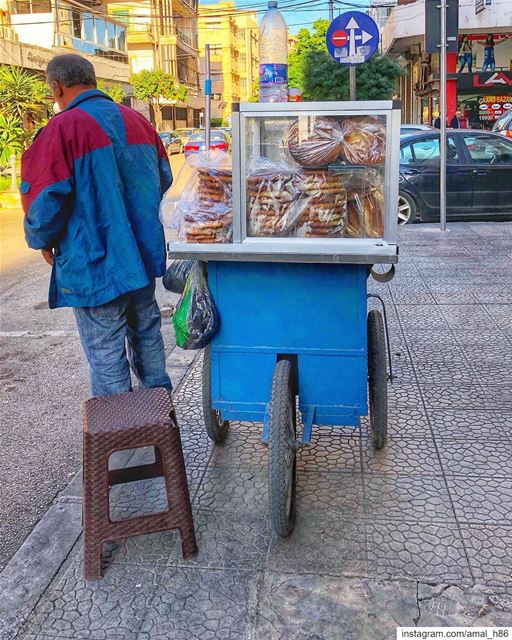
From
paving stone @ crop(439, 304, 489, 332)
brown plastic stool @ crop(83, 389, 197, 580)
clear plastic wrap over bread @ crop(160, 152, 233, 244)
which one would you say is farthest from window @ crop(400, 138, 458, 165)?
brown plastic stool @ crop(83, 389, 197, 580)

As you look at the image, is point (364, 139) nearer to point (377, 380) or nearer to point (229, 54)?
point (377, 380)

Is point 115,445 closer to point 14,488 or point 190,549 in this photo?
point 190,549

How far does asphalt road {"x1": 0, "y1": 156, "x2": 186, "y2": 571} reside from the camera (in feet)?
11.1

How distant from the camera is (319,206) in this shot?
314 cm

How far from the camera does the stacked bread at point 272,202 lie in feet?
10.4

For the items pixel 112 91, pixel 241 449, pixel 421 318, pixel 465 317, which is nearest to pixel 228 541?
pixel 241 449

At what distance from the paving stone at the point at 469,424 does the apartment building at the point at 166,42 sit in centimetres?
5190

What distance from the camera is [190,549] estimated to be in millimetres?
2824

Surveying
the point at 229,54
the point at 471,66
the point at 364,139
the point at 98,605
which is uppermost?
the point at 229,54

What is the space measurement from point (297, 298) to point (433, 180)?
817cm

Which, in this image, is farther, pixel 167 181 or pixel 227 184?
pixel 167 181

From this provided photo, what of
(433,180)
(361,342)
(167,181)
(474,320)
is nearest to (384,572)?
(361,342)

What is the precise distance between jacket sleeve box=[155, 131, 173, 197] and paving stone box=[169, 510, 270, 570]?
5.39ft

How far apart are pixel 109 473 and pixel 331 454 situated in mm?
1278
